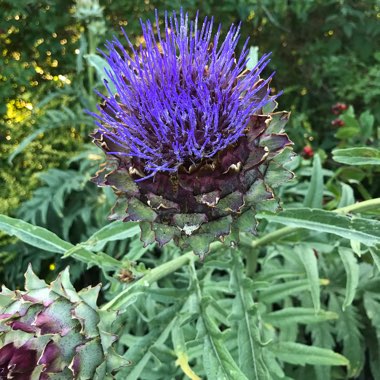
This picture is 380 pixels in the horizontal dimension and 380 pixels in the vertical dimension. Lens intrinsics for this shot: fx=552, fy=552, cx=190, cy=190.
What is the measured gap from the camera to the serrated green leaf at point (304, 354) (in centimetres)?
98

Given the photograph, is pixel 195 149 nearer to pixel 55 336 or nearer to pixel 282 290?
pixel 55 336

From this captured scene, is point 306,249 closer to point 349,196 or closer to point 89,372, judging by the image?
point 349,196

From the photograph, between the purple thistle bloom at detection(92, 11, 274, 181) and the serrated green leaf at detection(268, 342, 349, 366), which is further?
the serrated green leaf at detection(268, 342, 349, 366)

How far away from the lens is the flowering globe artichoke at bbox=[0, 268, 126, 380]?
0.71m

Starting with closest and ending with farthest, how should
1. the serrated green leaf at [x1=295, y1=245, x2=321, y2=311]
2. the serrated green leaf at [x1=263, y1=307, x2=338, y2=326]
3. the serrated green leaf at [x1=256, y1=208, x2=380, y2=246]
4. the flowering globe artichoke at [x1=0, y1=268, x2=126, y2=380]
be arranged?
the flowering globe artichoke at [x1=0, y1=268, x2=126, y2=380]
the serrated green leaf at [x1=256, y1=208, x2=380, y2=246]
the serrated green leaf at [x1=295, y1=245, x2=321, y2=311]
the serrated green leaf at [x1=263, y1=307, x2=338, y2=326]

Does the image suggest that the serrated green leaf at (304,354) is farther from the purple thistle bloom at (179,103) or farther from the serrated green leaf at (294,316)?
the purple thistle bloom at (179,103)

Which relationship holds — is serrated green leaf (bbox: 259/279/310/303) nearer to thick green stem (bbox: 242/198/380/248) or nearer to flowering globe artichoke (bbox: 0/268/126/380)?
thick green stem (bbox: 242/198/380/248)

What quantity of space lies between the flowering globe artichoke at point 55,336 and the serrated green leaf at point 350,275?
1.24 feet

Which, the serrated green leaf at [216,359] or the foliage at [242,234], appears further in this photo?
the foliage at [242,234]

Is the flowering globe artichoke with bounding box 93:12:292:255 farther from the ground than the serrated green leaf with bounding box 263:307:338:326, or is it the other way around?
the flowering globe artichoke with bounding box 93:12:292:255

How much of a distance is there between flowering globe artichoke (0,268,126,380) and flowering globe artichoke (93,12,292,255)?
0.44ft

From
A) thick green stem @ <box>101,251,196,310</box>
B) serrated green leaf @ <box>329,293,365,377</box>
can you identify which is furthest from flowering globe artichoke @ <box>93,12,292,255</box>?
serrated green leaf @ <box>329,293,365,377</box>

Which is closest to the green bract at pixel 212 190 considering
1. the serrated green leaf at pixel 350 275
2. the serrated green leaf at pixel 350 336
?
the serrated green leaf at pixel 350 275

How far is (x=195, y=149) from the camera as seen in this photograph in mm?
773
